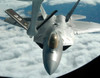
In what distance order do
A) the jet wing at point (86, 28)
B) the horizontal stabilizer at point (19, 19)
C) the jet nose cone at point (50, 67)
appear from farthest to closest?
1. the jet wing at point (86, 28)
2. the horizontal stabilizer at point (19, 19)
3. the jet nose cone at point (50, 67)

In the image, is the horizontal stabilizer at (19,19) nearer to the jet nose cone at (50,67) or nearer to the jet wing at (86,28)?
the jet nose cone at (50,67)

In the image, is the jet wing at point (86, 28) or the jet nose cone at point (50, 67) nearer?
the jet nose cone at point (50, 67)

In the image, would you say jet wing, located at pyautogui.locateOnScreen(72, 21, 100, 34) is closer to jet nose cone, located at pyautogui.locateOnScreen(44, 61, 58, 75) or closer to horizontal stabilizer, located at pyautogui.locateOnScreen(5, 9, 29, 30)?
horizontal stabilizer, located at pyautogui.locateOnScreen(5, 9, 29, 30)

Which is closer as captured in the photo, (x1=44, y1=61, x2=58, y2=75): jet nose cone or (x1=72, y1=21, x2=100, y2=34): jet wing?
(x1=44, y1=61, x2=58, y2=75): jet nose cone

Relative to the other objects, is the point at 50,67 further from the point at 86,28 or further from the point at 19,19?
the point at 86,28

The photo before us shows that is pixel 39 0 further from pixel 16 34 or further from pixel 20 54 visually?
pixel 16 34

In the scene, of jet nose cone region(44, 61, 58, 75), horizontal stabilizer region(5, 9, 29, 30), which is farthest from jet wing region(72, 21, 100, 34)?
jet nose cone region(44, 61, 58, 75)

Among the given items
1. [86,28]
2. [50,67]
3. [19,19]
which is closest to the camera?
[50,67]

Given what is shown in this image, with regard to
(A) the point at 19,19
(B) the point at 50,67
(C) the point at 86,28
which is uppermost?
(A) the point at 19,19

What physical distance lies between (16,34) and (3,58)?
39484 mm

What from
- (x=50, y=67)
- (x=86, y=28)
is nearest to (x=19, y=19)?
(x=50, y=67)

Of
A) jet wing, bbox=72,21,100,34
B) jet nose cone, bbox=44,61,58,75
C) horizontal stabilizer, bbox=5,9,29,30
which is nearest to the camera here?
jet nose cone, bbox=44,61,58,75

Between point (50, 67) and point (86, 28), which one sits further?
point (86, 28)

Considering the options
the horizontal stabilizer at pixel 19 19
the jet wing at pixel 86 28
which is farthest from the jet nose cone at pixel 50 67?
the jet wing at pixel 86 28
